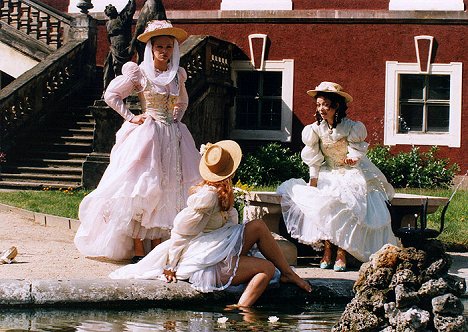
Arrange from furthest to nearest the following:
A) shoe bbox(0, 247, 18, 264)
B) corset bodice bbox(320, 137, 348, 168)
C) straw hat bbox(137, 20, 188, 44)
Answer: corset bodice bbox(320, 137, 348, 168), straw hat bbox(137, 20, 188, 44), shoe bbox(0, 247, 18, 264)

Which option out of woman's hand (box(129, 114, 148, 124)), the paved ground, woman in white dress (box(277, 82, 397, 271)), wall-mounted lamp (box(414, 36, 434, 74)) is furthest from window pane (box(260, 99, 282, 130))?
woman's hand (box(129, 114, 148, 124))

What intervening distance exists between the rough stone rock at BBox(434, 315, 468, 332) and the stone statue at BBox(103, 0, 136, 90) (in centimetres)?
1346

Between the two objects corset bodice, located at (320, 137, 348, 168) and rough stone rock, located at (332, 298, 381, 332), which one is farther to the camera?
corset bodice, located at (320, 137, 348, 168)

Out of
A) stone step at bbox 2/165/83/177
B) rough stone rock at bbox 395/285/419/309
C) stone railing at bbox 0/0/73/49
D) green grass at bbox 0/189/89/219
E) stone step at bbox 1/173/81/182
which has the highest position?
stone railing at bbox 0/0/73/49

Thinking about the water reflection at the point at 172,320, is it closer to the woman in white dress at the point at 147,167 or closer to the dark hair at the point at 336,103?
the woman in white dress at the point at 147,167

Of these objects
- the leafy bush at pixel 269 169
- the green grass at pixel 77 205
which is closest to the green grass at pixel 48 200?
the green grass at pixel 77 205

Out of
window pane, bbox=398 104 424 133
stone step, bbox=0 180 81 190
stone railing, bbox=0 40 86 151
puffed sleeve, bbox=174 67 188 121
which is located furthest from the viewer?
window pane, bbox=398 104 424 133

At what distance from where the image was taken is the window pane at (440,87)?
20888 mm

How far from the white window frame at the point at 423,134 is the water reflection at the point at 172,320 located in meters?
12.0

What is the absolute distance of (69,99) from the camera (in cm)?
2105

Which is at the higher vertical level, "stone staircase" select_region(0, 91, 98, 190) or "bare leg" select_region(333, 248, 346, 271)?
"stone staircase" select_region(0, 91, 98, 190)

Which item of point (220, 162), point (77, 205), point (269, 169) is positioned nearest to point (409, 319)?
point (220, 162)

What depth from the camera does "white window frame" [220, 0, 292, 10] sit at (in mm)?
21469

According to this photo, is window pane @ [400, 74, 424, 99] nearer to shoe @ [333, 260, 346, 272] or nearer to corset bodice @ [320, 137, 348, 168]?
corset bodice @ [320, 137, 348, 168]
